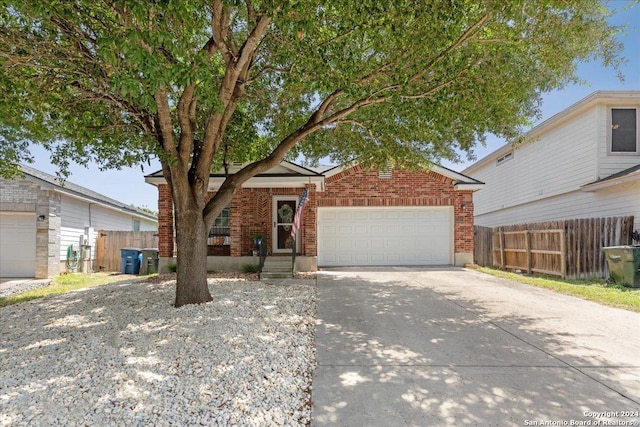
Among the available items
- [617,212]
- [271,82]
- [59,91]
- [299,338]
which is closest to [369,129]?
[271,82]

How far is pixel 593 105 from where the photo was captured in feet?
36.9

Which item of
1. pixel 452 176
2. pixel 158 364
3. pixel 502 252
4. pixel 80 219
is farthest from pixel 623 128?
pixel 80 219

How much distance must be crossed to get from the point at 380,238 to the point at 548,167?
749cm

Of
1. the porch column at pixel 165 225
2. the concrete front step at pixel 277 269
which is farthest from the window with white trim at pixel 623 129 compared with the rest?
the porch column at pixel 165 225

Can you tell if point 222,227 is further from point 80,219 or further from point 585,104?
point 585,104

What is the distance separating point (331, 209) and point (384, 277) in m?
3.82

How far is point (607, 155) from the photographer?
11180mm

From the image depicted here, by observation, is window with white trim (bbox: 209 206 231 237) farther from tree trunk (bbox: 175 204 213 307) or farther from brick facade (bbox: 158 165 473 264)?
tree trunk (bbox: 175 204 213 307)

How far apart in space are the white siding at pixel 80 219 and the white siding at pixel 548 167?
1669cm

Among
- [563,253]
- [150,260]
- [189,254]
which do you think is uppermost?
[189,254]

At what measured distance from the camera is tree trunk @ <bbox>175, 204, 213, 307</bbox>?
242 inches

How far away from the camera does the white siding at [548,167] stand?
11719mm

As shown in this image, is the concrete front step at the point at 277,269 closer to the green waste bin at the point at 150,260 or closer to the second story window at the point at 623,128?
the green waste bin at the point at 150,260

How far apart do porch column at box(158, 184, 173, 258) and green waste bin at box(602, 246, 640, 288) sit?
41.9ft
